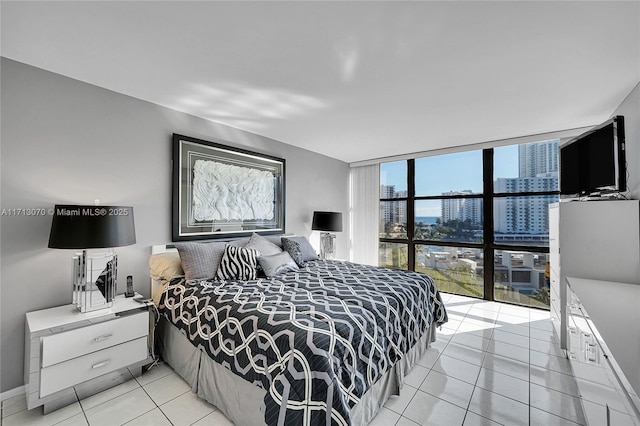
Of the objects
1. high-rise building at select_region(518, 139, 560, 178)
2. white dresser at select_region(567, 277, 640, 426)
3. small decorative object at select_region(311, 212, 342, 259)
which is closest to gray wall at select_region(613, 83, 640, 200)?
white dresser at select_region(567, 277, 640, 426)

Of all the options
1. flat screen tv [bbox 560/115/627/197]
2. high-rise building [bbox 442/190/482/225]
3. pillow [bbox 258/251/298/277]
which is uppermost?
flat screen tv [bbox 560/115/627/197]

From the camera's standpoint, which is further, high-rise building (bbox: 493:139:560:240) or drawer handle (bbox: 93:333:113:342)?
high-rise building (bbox: 493:139:560:240)

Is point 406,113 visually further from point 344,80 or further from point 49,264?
point 49,264

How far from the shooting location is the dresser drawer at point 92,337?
1.77 meters

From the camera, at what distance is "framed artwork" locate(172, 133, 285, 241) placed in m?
2.90

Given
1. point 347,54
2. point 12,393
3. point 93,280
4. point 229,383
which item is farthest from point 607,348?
point 12,393

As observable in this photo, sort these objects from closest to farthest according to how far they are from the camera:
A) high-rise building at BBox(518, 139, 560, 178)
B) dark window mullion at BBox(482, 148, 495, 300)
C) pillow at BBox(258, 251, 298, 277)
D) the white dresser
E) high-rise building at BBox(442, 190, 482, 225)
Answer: the white dresser
pillow at BBox(258, 251, 298, 277)
high-rise building at BBox(518, 139, 560, 178)
dark window mullion at BBox(482, 148, 495, 300)
high-rise building at BBox(442, 190, 482, 225)

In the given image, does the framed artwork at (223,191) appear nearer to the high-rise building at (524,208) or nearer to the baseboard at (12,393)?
the baseboard at (12,393)

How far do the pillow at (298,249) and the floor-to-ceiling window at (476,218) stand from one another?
2122 millimetres

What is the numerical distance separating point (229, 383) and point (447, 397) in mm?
1563

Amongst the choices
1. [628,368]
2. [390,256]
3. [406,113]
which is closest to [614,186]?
[406,113]

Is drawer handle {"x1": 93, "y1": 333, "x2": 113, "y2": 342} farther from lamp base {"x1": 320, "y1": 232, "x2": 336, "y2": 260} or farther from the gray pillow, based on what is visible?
lamp base {"x1": 320, "y1": 232, "x2": 336, "y2": 260}

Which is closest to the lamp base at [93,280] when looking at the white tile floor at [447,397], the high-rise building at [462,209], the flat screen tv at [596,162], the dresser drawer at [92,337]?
the dresser drawer at [92,337]

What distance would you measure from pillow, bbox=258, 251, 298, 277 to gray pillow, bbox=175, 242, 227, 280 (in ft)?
1.44
